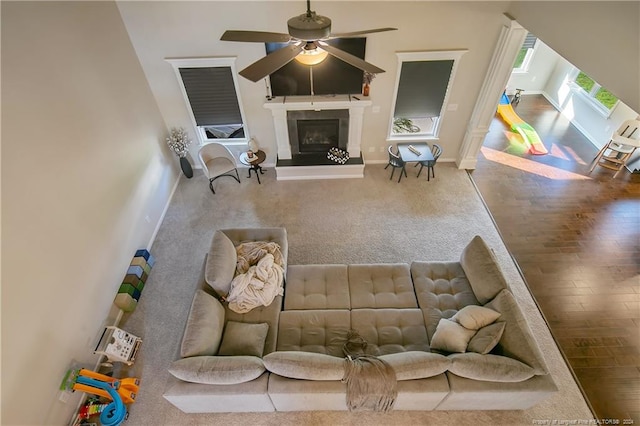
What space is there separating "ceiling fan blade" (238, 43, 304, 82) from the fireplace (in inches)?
120

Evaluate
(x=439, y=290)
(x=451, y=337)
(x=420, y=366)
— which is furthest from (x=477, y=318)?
(x=420, y=366)

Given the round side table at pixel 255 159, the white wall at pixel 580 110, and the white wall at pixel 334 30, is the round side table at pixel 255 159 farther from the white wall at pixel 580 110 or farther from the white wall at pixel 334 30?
the white wall at pixel 580 110

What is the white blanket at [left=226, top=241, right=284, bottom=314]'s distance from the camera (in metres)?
3.13

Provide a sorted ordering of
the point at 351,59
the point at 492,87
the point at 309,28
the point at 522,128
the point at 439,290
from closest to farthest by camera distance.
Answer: the point at 309,28, the point at 351,59, the point at 439,290, the point at 492,87, the point at 522,128

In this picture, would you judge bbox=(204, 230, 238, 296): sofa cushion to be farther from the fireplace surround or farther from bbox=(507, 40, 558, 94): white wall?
bbox=(507, 40, 558, 94): white wall

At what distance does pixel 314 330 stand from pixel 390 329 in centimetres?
75

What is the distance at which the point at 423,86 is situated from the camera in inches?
190

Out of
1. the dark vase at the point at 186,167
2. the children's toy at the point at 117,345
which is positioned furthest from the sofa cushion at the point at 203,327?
the dark vase at the point at 186,167

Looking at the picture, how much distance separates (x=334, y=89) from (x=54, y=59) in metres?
3.40

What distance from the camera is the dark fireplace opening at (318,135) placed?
5258 millimetres

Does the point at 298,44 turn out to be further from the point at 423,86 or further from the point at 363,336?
the point at 423,86

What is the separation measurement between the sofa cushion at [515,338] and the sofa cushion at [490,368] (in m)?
0.08

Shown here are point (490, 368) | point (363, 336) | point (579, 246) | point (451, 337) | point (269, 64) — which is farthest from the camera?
point (579, 246)

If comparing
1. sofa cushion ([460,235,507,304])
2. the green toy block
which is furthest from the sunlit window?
the green toy block
